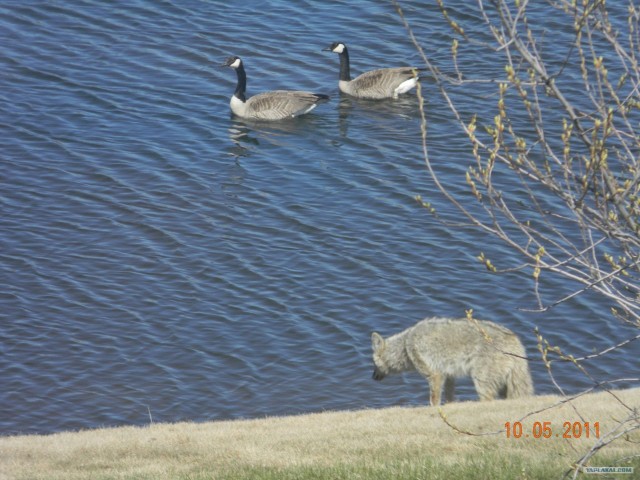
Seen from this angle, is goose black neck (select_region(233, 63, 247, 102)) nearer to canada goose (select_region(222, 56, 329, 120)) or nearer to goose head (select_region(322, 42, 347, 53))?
canada goose (select_region(222, 56, 329, 120))

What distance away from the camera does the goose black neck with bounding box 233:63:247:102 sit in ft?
88.7

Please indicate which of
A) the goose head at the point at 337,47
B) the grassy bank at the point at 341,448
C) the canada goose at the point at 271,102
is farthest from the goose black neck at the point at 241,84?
the grassy bank at the point at 341,448

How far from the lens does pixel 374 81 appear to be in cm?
2744

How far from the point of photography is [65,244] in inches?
828

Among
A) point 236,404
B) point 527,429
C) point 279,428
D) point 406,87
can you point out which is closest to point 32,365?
point 236,404

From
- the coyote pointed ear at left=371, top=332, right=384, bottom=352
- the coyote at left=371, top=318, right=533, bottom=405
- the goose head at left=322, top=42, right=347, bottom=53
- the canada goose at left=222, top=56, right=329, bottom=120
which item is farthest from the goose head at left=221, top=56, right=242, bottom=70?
the coyote at left=371, top=318, right=533, bottom=405

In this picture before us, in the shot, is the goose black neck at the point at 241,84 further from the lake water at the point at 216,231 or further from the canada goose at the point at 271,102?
the lake water at the point at 216,231

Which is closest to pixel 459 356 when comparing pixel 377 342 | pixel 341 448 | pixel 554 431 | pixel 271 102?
pixel 377 342

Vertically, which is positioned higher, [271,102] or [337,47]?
[337,47]

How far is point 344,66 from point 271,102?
88.7 inches

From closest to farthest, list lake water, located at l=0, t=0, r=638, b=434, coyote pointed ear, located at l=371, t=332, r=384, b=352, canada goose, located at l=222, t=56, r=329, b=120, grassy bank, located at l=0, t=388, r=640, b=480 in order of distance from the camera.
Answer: grassy bank, located at l=0, t=388, r=640, b=480
coyote pointed ear, located at l=371, t=332, r=384, b=352
lake water, located at l=0, t=0, r=638, b=434
canada goose, located at l=222, t=56, r=329, b=120

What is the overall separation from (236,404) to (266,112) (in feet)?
38.7

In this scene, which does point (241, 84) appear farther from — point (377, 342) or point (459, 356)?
point (459, 356)

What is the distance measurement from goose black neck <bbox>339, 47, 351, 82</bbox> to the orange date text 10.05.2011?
17.0 metres
